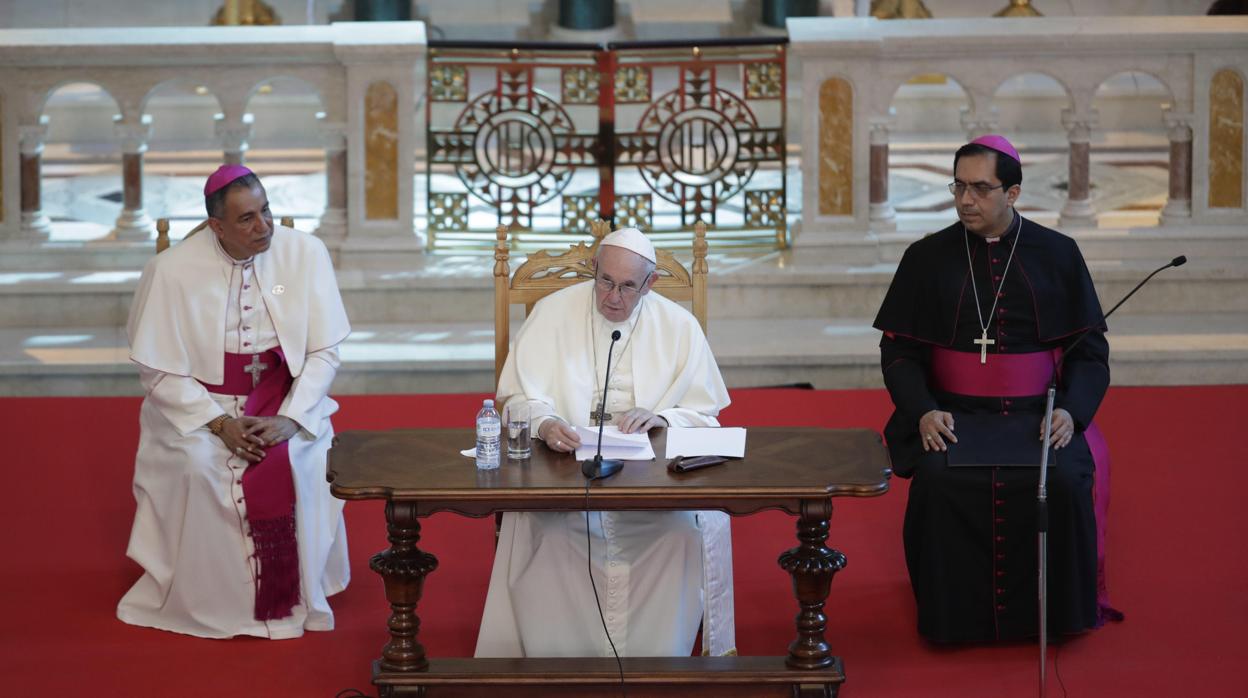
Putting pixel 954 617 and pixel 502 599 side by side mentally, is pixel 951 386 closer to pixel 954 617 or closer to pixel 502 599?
pixel 954 617

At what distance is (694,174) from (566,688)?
5070mm

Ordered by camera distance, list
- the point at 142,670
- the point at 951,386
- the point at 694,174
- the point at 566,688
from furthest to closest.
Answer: the point at 694,174 < the point at 951,386 < the point at 142,670 < the point at 566,688

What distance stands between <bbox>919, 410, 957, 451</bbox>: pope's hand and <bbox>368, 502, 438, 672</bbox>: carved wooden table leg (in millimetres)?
1546

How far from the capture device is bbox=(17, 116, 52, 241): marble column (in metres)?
A: 8.68

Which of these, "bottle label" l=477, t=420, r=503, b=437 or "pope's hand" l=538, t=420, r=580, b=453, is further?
"pope's hand" l=538, t=420, r=580, b=453

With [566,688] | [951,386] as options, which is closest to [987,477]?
[951,386]

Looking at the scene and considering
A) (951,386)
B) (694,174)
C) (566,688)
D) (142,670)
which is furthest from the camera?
→ (694,174)

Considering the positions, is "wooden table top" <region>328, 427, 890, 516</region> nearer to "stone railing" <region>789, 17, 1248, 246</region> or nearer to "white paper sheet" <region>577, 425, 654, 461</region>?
"white paper sheet" <region>577, 425, 654, 461</region>

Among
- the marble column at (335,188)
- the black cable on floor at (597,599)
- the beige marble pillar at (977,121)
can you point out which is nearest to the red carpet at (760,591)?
the black cable on floor at (597,599)

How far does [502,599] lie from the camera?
4723mm

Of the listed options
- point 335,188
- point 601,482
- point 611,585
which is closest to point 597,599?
point 611,585

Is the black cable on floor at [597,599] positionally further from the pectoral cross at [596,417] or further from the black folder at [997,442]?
the black folder at [997,442]

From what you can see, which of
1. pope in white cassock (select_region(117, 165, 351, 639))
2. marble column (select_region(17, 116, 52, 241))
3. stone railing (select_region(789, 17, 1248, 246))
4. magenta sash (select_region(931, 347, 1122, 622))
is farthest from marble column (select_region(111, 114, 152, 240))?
magenta sash (select_region(931, 347, 1122, 622))

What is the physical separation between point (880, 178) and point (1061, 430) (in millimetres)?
4184
